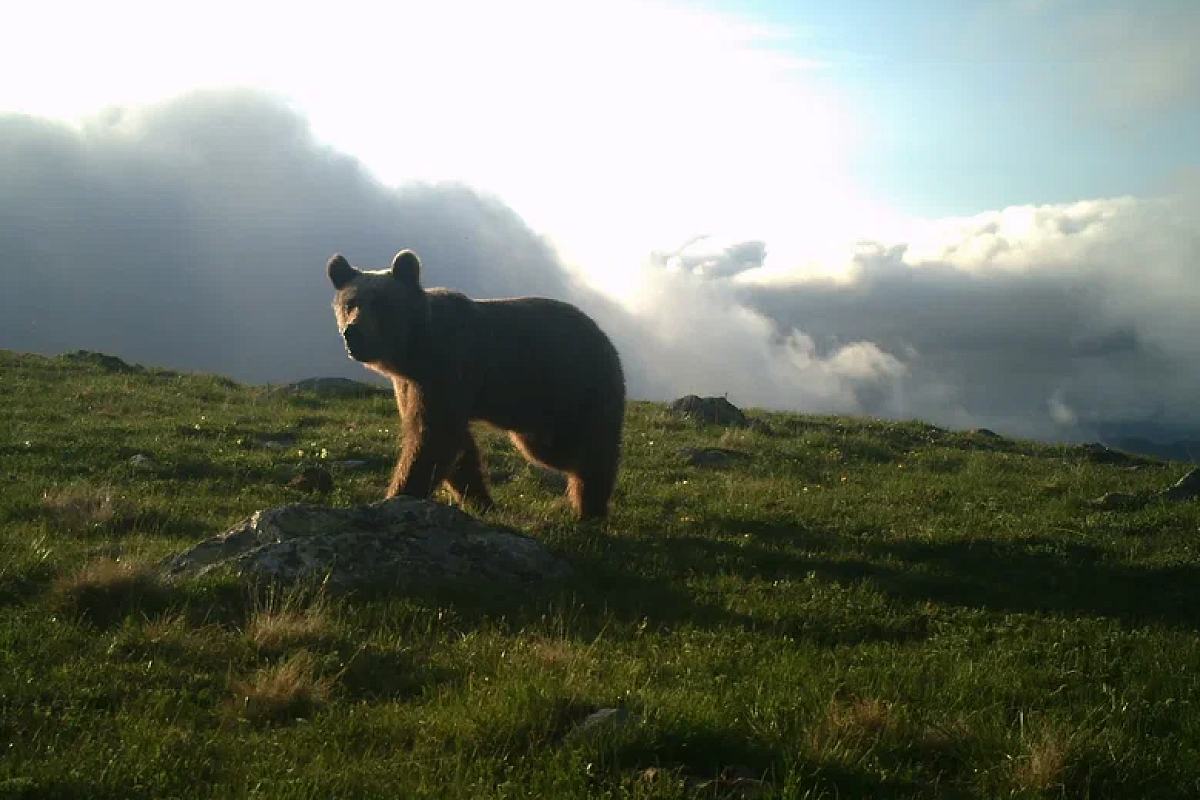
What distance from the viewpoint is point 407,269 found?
9.93m

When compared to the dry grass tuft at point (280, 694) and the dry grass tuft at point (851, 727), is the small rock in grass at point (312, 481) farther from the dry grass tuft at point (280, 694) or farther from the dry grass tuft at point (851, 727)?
the dry grass tuft at point (851, 727)

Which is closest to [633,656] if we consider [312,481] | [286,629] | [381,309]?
[286,629]

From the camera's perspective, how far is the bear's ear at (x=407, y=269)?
9.86m

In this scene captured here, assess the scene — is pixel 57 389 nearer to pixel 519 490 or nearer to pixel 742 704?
pixel 519 490

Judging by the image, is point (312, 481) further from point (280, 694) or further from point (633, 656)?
point (280, 694)

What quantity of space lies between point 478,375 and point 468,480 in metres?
1.35

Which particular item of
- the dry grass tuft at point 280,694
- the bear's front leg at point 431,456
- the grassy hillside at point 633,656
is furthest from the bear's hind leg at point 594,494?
the dry grass tuft at point 280,694

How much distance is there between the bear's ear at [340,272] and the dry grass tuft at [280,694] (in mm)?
5651

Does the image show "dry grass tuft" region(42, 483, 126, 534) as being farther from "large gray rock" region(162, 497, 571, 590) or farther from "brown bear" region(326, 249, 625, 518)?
"brown bear" region(326, 249, 625, 518)

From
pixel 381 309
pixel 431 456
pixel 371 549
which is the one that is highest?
pixel 381 309

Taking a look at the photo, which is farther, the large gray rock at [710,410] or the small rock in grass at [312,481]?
the large gray rock at [710,410]

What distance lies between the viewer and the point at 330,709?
16.2ft

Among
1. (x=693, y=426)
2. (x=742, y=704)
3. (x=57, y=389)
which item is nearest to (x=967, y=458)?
(x=693, y=426)

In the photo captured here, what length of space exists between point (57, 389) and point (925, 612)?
16.2 meters
